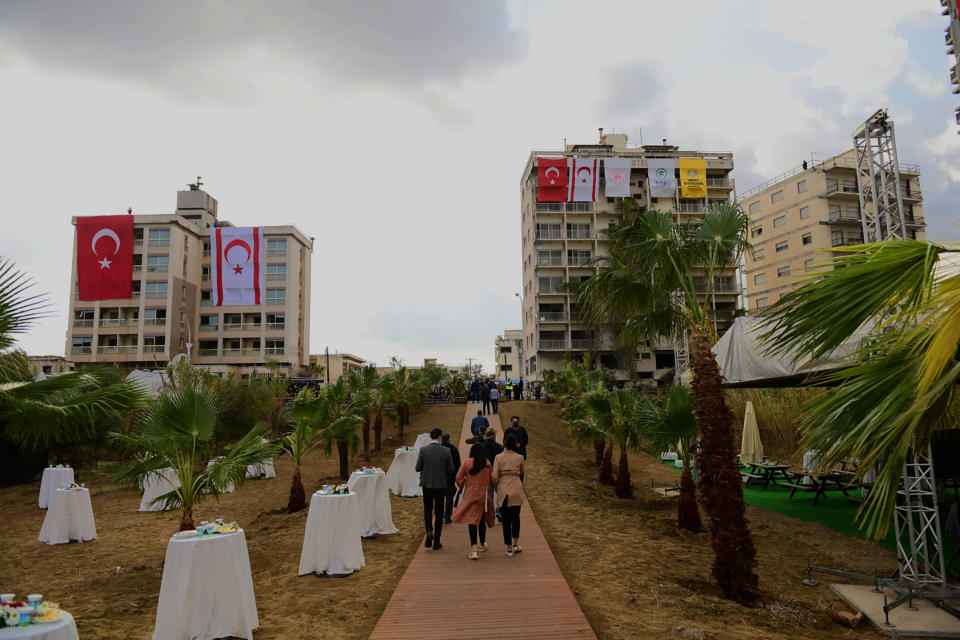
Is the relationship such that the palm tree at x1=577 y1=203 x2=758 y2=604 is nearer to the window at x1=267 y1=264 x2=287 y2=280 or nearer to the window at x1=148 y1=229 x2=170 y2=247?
the window at x1=267 y1=264 x2=287 y2=280

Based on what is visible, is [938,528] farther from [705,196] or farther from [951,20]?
[705,196]

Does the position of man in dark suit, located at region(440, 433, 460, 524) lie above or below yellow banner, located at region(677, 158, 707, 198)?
below

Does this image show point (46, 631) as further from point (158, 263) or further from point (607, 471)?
point (158, 263)

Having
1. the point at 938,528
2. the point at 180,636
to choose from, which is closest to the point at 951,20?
the point at 938,528

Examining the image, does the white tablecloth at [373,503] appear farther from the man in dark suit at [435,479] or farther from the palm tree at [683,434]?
the palm tree at [683,434]

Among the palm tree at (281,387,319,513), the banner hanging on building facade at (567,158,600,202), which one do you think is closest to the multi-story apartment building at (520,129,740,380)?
the banner hanging on building facade at (567,158,600,202)

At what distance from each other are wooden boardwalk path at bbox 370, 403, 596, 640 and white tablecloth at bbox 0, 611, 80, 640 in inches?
89.8

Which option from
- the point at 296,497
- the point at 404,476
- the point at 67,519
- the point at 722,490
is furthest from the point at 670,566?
the point at 67,519

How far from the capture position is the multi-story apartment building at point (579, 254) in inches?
2156

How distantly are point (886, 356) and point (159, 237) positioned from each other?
64538 mm

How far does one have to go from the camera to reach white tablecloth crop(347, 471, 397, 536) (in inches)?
362

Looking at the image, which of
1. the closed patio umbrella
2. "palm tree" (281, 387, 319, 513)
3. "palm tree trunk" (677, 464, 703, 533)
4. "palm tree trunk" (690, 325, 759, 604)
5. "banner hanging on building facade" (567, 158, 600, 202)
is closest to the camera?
"palm tree trunk" (690, 325, 759, 604)

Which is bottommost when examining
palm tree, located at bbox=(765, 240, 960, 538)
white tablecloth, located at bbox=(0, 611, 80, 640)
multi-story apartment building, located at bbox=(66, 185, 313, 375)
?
white tablecloth, located at bbox=(0, 611, 80, 640)

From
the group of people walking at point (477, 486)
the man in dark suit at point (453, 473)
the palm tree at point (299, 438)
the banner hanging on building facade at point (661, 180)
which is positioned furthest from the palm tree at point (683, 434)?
the banner hanging on building facade at point (661, 180)
